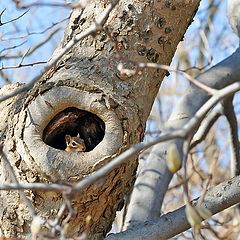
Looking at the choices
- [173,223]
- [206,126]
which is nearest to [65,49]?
[173,223]

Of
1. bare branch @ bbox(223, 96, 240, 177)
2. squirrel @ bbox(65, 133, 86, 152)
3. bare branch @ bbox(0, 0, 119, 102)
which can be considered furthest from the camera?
bare branch @ bbox(223, 96, 240, 177)

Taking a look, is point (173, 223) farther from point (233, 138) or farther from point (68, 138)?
point (233, 138)

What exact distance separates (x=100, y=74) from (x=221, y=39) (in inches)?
179

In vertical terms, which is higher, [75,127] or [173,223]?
[75,127]

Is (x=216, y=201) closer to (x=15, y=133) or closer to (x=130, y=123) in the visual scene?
(x=130, y=123)

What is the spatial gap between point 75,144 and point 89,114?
0.10 metres

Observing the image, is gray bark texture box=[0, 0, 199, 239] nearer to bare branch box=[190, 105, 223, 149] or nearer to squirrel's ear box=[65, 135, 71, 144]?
squirrel's ear box=[65, 135, 71, 144]

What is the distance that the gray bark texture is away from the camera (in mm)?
1925

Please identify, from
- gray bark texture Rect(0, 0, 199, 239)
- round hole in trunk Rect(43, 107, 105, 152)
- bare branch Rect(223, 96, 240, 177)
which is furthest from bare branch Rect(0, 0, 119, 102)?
bare branch Rect(223, 96, 240, 177)

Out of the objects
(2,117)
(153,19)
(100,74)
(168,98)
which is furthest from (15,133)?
(168,98)

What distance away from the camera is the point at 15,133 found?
1977mm

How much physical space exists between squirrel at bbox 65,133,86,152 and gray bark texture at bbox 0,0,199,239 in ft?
0.07

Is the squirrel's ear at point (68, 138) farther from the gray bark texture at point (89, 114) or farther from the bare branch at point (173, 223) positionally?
the bare branch at point (173, 223)

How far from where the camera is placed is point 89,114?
2.07 metres
